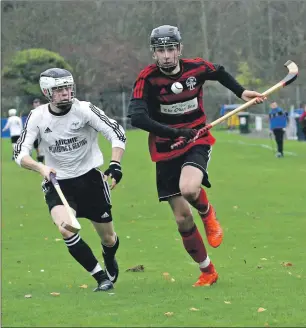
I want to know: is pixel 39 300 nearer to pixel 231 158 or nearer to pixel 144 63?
pixel 231 158

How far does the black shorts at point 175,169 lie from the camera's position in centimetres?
977

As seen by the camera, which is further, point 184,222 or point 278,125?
point 278,125

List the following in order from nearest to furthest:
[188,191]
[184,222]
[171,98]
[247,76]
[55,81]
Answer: [188,191]
[55,81]
[171,98]
[184,222]
[247,76]

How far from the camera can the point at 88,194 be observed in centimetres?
976

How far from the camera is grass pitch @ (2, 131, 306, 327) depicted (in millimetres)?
8117

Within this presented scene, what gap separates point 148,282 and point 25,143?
194cm

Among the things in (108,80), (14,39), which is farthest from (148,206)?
(108,80)

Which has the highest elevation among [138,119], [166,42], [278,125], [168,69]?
[166,42]

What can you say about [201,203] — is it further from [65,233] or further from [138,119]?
[65,233]

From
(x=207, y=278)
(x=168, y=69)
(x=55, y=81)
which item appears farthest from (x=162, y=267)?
(x=55, y=81)

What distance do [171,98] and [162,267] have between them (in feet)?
8.20

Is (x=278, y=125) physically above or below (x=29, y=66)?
above

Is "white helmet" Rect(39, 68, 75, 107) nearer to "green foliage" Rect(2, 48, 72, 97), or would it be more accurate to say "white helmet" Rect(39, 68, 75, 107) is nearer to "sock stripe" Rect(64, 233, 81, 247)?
"sock stripe" Rect(64, 233, 81, 247)

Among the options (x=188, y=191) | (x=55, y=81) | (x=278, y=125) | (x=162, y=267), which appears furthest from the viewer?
(x=278, y=125)
